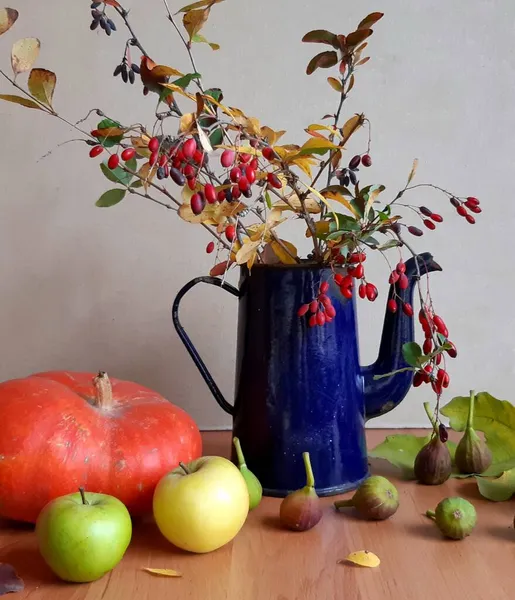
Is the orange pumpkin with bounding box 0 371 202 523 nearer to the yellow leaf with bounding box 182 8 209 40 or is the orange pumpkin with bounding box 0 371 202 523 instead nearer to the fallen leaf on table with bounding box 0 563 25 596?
the fallen leaf on table with bounding box 0 563 25 596

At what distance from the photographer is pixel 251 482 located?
65 centimetres

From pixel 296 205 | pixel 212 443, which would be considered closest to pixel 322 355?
pixel 296 205

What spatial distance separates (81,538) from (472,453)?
0.46 metres

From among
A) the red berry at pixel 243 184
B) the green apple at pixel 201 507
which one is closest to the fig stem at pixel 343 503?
the green apple at pixel 201 507

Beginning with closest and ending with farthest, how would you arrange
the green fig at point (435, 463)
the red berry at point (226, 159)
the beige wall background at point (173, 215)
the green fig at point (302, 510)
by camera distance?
the red berry at point (226, 159), the green fig at point (302, 510), the green fig at point (435, 463), the beige wall background at point (173, 215)

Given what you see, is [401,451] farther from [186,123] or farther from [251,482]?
[186,123]

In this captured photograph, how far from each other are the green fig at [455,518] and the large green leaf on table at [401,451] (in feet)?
0.56

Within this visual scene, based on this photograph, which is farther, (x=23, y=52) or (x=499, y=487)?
(x=499, y=487)

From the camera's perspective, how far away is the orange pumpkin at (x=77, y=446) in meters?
0.61

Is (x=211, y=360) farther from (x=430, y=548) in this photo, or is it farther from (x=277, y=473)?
(x=430, y=548)

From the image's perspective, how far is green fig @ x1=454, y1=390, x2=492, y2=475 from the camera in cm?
76

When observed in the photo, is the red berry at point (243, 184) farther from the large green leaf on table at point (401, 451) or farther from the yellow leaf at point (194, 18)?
the large green leaf on table at point (401, 451)

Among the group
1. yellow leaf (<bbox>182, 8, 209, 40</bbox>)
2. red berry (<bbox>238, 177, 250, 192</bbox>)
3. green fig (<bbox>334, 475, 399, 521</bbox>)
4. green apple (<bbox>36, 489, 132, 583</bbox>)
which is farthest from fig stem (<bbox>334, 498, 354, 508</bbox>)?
yellow leaf (<bbox>182, 8, 209, 40</bbox>)

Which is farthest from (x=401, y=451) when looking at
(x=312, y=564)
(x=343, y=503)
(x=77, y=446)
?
(x=77, y=446)
